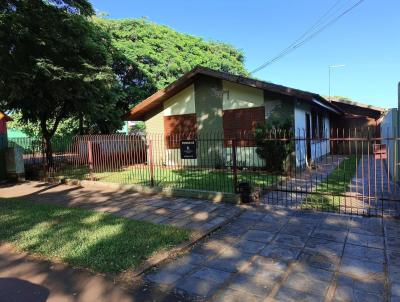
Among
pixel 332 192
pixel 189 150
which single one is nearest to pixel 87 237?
pixel 189 150

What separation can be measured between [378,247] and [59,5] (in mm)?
10905

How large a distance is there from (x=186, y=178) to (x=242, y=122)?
3.63 metres

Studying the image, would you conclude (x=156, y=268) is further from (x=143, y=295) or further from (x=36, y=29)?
(x=36, y=29)

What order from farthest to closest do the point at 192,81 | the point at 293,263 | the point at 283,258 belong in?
the point at 192,81 < the point at 283,258 < the point at 293,263

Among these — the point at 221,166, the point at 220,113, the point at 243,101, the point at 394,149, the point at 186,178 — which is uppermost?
the point at 243,101

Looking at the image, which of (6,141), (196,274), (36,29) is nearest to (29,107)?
(6,141)

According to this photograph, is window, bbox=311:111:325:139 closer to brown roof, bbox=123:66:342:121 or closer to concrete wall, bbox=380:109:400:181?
brown roof, bbox=123:66:342:121

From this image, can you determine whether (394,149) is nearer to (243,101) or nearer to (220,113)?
(243,101)

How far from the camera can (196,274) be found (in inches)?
160

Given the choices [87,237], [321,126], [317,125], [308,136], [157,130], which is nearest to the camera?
[87,237]

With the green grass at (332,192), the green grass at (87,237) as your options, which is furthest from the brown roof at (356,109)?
Answer: the green grass at (87,237)

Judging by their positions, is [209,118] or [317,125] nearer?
[209,118]

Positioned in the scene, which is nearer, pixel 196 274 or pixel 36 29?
pixel 196 274

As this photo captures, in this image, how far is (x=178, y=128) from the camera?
1505 cm
